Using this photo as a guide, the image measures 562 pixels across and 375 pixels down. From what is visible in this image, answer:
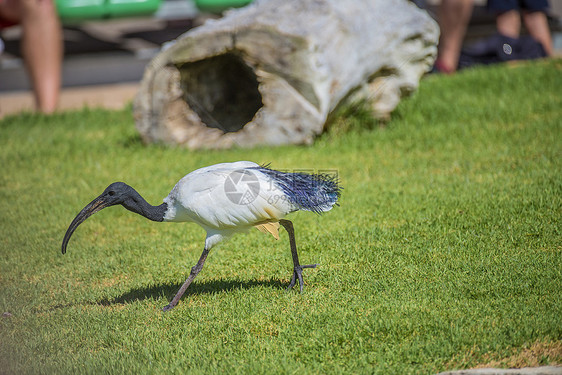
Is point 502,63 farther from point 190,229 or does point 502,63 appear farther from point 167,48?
point 190,229

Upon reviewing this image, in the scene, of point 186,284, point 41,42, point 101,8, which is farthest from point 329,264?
point 101,8

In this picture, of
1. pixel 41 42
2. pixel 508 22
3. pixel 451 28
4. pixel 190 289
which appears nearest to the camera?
pixel 190 289

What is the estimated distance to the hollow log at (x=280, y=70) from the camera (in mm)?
6762

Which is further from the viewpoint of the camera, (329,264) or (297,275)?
(329,264)

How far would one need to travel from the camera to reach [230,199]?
3.78 m

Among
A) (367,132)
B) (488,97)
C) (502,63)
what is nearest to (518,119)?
(488,97)

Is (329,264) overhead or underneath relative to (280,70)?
underneath

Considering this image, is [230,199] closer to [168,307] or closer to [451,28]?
[168,307]

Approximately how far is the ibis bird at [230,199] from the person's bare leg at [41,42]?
5.66 meters

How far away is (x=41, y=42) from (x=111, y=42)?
14.7 feet

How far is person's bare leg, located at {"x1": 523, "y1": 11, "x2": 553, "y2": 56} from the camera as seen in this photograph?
10.1 metres

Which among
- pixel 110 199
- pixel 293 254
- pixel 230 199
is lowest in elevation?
pixel 293 254

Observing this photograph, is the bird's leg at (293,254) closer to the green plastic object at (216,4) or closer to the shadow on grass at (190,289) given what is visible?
the shadow on grass at (190,289)

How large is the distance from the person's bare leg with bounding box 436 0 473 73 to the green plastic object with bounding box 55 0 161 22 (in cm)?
417
